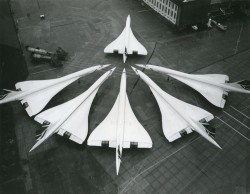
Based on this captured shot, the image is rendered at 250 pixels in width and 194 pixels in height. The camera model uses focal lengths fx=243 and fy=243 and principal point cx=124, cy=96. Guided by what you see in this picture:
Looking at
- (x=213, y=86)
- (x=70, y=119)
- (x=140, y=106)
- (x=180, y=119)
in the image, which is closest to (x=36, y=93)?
(x=70, y=119)

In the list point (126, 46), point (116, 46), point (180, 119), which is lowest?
point (180, 119)

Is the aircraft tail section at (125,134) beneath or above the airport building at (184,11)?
beneath

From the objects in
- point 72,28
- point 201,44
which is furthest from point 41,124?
point 201,44

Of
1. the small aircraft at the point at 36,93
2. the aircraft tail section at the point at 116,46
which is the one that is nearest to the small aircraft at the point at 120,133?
the small aircraft at the point at 36,93

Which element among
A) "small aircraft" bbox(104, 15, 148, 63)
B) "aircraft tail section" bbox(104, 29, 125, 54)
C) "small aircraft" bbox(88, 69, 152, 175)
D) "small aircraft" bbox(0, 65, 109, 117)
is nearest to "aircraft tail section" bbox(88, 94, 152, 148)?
"small aircraft" bbox(88, 69, 152, 175)

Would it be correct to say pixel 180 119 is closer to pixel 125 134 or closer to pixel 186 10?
pixel 125 134

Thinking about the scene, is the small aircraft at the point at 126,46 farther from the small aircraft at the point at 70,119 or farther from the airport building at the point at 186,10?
the small aircraft at the point at 70,119

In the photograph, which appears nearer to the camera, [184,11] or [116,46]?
[116,46]
